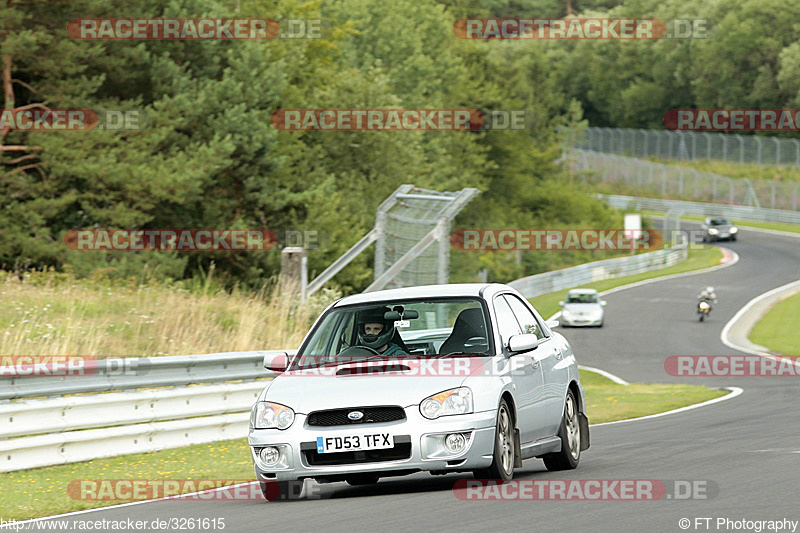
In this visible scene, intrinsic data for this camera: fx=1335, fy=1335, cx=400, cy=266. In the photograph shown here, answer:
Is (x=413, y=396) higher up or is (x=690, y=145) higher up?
(x=413, y=396)

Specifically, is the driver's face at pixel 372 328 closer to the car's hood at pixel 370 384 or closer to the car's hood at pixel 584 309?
the car's hood at pixel 370 384

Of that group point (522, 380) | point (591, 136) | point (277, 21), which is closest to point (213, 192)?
point (277, 21)

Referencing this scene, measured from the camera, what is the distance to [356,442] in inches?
370

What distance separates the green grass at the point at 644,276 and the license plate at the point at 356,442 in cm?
4280

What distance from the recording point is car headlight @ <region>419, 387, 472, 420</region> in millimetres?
9430

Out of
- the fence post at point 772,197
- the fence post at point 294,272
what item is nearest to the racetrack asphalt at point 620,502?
the fence post at point 294,272

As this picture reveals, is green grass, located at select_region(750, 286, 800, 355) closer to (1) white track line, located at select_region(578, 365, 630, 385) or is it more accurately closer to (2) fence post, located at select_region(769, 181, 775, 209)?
(1) white track line, located at select_region(578, 365, 630, 385)

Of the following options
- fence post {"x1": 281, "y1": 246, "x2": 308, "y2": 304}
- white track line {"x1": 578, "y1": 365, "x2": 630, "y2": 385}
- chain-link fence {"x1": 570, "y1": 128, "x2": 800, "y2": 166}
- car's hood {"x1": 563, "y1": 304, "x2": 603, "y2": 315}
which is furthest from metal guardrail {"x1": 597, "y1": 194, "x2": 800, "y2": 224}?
fence post {"x1": 281, "y1": 246, "x2": 308, "y2": 304}

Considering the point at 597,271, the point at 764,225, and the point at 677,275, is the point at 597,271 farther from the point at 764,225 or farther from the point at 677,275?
the point at 764,225

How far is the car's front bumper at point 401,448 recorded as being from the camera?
9.38 m

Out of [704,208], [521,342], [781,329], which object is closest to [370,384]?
[521,342]

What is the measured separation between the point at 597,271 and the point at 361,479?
60869mm

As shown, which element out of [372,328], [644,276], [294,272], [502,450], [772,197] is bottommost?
[772,197]

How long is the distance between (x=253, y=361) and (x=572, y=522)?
926 cm
